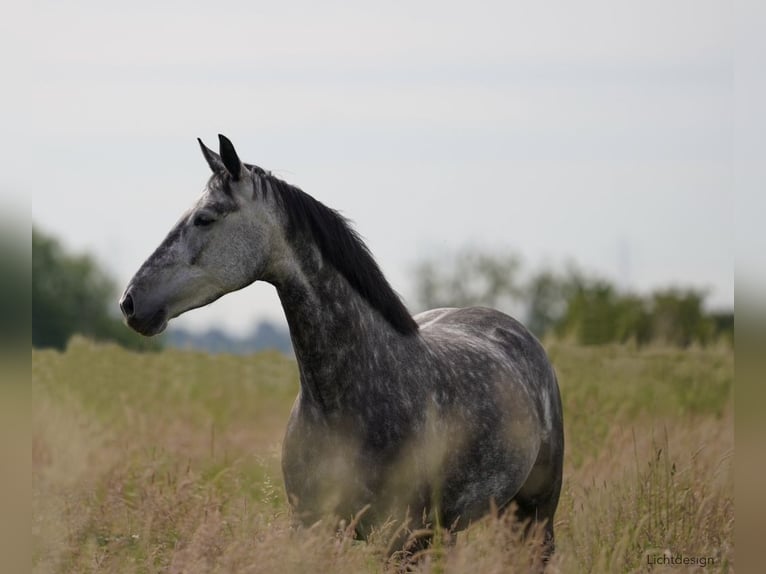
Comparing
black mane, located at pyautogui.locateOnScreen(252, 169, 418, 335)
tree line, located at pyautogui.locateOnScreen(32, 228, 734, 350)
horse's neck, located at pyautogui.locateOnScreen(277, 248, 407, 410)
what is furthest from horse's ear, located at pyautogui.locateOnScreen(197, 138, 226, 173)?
tree line, located at pyautogui.locateOnScreen(32, 228, 734, 350)

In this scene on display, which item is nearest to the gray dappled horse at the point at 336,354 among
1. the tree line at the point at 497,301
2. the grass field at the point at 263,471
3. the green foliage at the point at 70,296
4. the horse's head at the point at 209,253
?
the horse's head at the point at 209,253

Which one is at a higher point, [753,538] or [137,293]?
[137,293]

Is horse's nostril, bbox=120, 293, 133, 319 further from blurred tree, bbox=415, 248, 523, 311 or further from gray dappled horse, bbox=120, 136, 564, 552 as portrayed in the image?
blurred tree, bbox=415, 248, 523, 311

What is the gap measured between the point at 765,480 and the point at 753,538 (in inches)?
7.9

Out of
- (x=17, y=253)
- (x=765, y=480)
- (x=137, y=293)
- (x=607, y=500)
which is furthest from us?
(x=607, y=500)

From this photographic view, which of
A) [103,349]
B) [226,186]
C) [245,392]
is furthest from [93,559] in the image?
[103,349]

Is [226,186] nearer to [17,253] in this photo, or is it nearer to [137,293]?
[137,293]

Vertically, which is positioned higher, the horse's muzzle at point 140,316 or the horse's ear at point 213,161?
the horse's ear at point 213,161

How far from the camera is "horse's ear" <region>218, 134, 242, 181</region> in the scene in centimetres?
455

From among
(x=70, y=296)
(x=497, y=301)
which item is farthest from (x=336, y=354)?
(x=497, y=301)

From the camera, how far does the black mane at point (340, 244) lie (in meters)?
4.88

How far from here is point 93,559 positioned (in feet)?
15.6

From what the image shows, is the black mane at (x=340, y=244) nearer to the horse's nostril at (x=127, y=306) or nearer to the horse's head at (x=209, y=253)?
the horse's head at (x=209, y=253)

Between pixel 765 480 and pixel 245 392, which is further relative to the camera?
pixel 245 392
